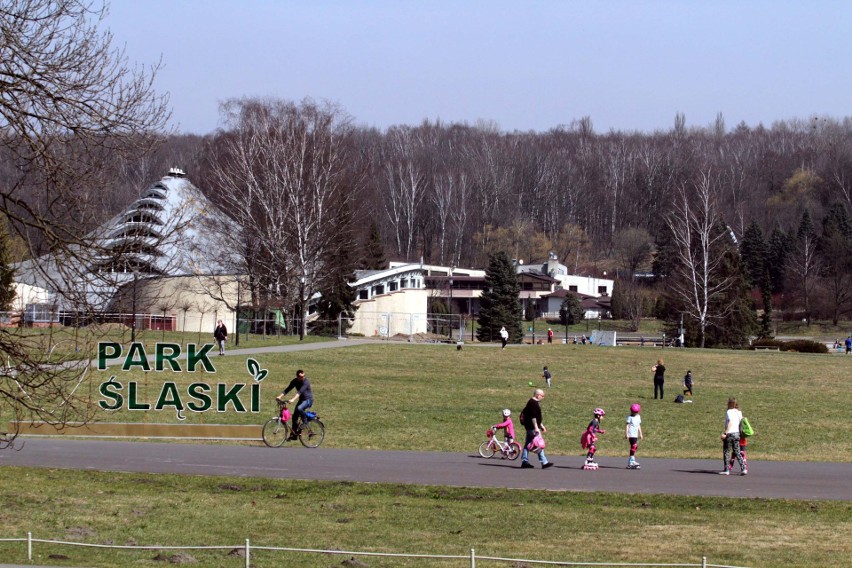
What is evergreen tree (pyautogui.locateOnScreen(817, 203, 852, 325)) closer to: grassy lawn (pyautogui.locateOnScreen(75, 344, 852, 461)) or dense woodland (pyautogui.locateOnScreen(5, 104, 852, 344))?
dense woodland (pyautogui.locateOnScreen(5, 104, 852, 344))

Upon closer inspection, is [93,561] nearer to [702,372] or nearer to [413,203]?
[702,372]

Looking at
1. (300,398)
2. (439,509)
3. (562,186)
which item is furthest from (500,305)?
(562,186)

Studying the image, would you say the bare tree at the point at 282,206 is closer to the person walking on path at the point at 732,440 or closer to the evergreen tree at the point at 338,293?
the evergreen tree at the point at 338,293

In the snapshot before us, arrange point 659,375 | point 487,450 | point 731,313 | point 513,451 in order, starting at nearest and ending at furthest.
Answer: point 513,451 → point 487,450 → point 659,375 → point 731,313

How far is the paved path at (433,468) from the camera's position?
21.9 meters

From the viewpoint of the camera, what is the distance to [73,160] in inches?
599

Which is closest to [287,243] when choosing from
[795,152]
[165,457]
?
[165,457]

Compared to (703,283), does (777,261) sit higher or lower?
higher

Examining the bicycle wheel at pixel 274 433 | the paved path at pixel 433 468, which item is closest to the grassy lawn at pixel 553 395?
the bicycle wheel at pixel 274 433

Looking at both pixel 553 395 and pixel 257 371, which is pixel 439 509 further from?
pixel 553 395

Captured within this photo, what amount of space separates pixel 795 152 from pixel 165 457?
163171 millimetres

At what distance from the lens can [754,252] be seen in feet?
391

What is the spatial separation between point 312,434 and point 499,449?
4.73 m

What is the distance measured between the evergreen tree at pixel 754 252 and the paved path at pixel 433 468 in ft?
315
